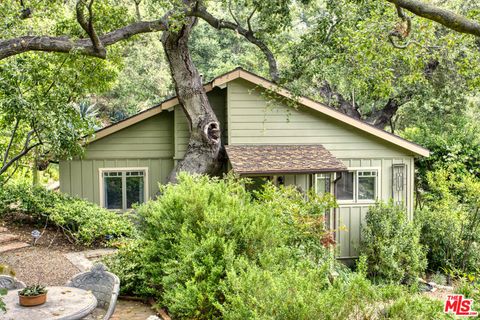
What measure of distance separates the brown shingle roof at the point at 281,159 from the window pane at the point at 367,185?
1.41m

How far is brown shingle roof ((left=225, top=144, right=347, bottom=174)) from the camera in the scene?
35.6 feet

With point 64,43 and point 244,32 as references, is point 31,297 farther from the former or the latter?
point 244,32

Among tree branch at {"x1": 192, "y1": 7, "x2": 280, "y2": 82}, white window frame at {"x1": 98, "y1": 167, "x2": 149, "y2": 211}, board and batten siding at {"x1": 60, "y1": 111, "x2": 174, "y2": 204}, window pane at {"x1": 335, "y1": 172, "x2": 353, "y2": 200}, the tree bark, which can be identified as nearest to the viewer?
tree branch at {"x1": 192, "y1": 7, "x2": 280, "y2": 82}

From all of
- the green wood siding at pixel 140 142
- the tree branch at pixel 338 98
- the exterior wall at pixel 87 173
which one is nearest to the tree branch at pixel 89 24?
the green wood siding at pixel 140 142

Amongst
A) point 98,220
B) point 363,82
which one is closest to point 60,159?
point 98,220

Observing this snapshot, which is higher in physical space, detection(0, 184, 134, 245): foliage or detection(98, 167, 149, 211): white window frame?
detection(98, 167, 149, 211): white window frame

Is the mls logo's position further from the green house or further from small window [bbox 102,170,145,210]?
small window [bbox 102,170,145,210]

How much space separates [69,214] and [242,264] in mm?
6169

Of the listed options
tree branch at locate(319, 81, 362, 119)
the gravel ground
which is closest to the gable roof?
the gravel ground

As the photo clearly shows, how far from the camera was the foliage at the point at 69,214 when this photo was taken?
1016cm

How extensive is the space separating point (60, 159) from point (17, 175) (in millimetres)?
5776

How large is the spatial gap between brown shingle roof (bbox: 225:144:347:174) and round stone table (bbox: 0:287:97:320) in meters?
5.54

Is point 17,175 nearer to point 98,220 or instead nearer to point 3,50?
point 98,220

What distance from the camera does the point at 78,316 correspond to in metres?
4.93
